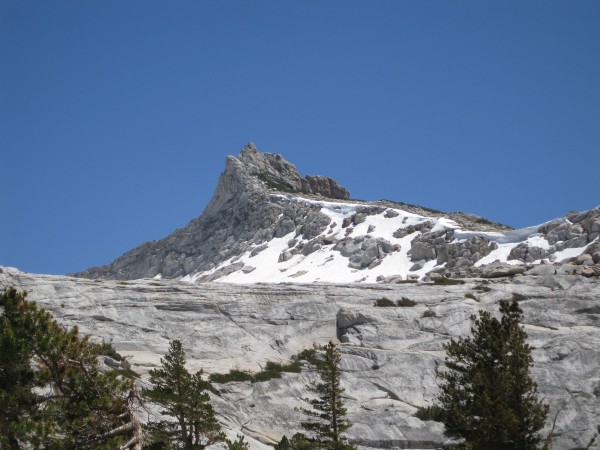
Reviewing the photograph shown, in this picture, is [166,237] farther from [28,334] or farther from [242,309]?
[28,334]

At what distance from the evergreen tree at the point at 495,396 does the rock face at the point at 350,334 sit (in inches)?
379

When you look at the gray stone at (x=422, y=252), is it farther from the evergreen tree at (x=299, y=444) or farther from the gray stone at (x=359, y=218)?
the evergreen tree at (x=299, y=444)

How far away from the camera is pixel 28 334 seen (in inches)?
981

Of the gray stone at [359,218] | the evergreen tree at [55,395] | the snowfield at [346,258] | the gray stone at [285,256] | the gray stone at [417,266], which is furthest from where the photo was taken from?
the gray stone at [359,218]

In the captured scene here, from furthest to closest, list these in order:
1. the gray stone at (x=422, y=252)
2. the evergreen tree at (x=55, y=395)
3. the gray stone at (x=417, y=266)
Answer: the gray stone at (x=422, y=252) → the gray stone at (x=417, y=266) → the evergreen tree at (x=55, y=395)

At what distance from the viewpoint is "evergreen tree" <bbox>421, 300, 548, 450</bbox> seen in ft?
93.2

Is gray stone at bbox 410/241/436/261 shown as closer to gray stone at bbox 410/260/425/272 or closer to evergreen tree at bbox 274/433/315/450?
gray stone at bbox 410/260/425/272

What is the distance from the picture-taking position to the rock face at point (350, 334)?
4197cm

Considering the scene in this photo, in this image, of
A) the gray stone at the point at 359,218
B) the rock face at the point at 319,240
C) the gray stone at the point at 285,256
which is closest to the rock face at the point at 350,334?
the rock face at the point at 319,240

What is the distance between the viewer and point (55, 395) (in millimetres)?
24141

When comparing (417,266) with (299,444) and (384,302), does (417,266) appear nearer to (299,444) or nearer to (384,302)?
(384,302)

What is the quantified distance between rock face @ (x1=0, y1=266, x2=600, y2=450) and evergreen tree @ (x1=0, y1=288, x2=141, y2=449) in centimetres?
1446

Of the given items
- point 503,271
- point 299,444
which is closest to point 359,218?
point 503,271

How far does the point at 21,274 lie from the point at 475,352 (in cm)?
3560
